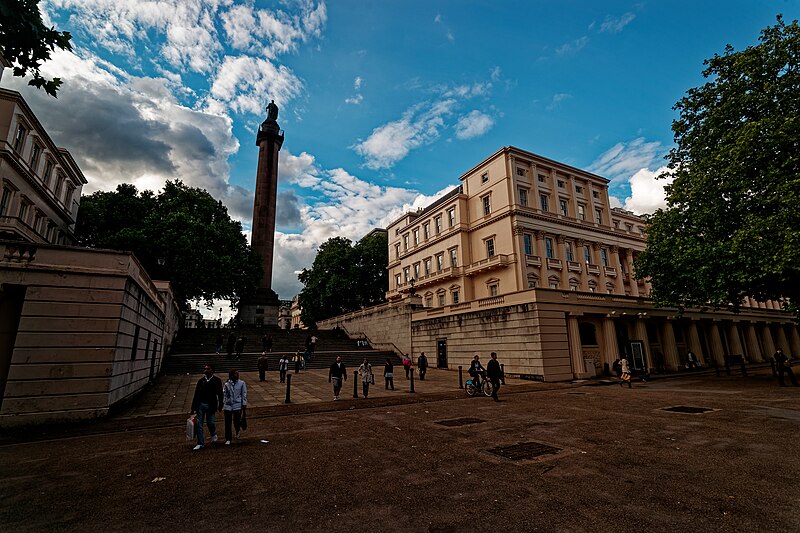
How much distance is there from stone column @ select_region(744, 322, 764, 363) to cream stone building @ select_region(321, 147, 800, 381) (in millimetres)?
93

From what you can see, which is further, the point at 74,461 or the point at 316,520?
the point at 74,461

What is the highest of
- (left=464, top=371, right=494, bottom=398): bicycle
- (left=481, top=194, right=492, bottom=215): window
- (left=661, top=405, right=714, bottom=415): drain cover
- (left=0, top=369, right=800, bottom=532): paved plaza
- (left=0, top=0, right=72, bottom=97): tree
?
(left=481, top=194, right=492, bottom=215): window

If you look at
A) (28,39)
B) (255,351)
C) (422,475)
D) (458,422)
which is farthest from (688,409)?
(255,351)

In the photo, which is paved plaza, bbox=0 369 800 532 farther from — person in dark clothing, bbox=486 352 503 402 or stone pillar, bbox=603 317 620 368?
stone pillar, bbox=603 317 620 368

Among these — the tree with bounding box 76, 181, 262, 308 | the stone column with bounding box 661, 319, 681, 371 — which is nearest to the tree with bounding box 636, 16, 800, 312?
the stone column with bounding box 661, 319, 681, 371

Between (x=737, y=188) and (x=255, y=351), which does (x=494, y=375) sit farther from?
(x=255, y=351)

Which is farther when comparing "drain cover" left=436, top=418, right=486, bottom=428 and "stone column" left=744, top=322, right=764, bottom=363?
"stone column" left=744, top=322, right=764, bottom=363

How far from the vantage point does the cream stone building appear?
23.3m

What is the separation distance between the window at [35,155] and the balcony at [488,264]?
38726mm

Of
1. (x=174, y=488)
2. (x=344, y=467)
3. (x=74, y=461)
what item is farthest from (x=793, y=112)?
(x=74, y=461)

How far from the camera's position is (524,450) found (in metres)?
7.45

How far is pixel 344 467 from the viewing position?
6586mm

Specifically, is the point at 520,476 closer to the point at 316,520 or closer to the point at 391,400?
the point at 316,520

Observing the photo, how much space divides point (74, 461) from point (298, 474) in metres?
4.63
